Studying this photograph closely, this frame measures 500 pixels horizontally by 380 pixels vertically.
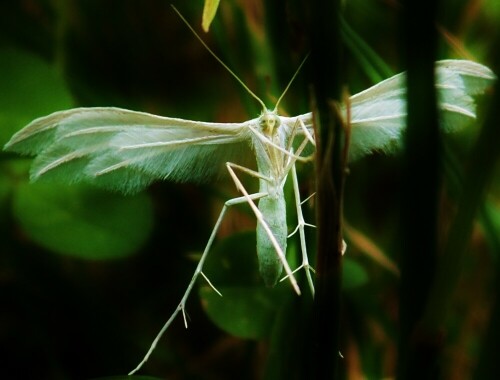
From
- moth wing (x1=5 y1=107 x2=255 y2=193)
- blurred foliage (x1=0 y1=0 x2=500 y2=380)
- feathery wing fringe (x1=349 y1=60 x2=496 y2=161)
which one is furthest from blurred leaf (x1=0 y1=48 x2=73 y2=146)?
feathery wing fringe (x1=349 y1=60 x2=496 y2=161)

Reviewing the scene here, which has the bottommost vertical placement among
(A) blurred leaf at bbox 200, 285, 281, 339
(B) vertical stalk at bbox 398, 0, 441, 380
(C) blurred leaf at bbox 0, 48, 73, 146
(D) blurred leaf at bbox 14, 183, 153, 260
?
(A) blurred leaf at bbox 200, 285, 281, 339

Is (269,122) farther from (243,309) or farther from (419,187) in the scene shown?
(419,187)

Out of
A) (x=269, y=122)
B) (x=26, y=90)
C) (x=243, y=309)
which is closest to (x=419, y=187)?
(x=269, y=122)

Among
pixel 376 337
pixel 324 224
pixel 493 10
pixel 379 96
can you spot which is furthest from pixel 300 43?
pixel 493 10

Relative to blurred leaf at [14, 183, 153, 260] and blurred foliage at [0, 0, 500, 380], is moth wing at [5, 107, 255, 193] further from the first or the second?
blurred leaf at [14, 183, 153, 260]

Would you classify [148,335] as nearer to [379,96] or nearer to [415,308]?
[379,96]

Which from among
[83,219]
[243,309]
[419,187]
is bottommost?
[243,309]

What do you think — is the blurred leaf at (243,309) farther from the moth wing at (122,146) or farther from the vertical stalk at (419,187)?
the vertical stalk at (419,187)
